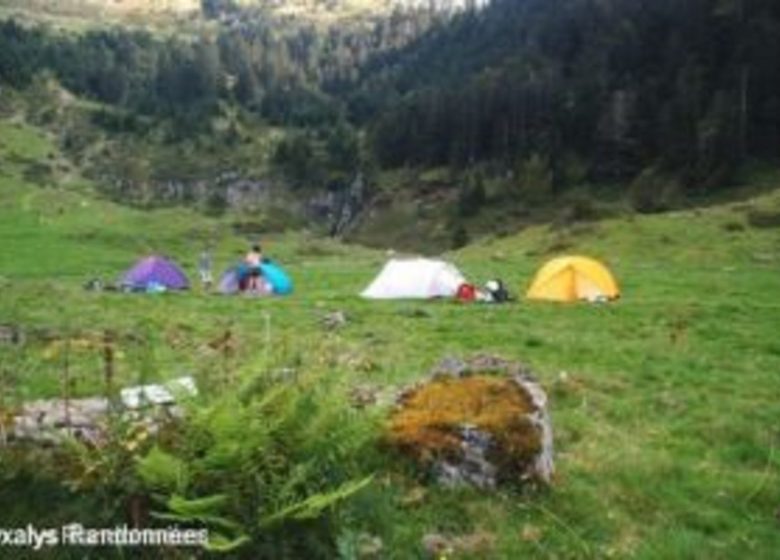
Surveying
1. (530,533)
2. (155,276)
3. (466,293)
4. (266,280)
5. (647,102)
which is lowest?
(530,533)

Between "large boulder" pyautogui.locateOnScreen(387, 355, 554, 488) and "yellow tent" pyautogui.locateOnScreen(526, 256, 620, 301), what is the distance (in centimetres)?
2828

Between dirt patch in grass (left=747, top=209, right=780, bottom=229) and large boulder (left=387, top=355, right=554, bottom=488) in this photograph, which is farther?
dirt patch in grass (left=747, top=209, right=780, bottom=229)

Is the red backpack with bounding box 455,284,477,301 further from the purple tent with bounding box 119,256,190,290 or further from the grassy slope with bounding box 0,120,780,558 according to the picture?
the purple tent with bounding box 119,256,190,290

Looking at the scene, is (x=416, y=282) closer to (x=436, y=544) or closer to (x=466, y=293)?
(x=466, y=293)

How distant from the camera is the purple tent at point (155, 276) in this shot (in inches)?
1927

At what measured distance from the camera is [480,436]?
12938 mm

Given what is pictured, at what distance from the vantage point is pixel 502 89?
194500 millimetres

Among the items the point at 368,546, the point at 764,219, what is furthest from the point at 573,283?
the point at 764,219

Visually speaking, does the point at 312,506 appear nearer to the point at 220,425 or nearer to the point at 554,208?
the point at 220,425

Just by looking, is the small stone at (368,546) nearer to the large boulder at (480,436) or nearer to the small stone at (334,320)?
the large boulder at (480,436)

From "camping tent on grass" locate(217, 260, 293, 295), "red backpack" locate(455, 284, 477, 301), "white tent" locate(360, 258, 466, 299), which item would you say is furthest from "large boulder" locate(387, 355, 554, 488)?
"camping tent on grass" locate(217, 260, 293, 295)

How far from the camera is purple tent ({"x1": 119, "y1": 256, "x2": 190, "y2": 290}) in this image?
1927 inches

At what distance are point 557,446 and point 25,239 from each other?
257 feet

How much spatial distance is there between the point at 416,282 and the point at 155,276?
42.8ft
